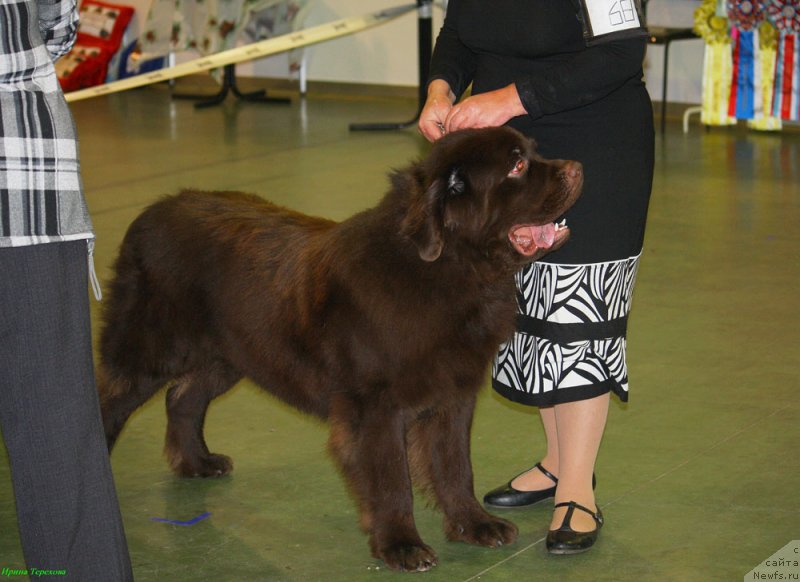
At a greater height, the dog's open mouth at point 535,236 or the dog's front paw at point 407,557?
the dog's open mouth at point 535,236

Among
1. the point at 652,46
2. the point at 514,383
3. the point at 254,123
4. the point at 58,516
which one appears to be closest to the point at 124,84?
the point at 254,123

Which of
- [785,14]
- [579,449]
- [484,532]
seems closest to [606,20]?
[579,449]

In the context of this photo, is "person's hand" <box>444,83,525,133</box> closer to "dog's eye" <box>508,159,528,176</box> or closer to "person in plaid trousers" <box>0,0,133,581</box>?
"dog's eye" <box>508,159,528,176</box>

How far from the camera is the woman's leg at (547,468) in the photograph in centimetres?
357

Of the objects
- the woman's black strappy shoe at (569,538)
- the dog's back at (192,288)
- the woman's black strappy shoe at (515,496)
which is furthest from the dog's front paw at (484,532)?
the dog's back at (192,288)

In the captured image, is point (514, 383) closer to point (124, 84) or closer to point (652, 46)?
point (124, 84)

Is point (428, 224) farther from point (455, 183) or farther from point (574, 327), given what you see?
point (574, 327)

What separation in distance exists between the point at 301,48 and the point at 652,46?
397cm

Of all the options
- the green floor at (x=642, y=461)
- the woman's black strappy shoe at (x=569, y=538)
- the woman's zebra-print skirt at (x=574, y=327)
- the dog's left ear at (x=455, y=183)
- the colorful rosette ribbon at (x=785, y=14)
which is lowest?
the green floor at (x=642, y=461)

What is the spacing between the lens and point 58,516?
2.17 m

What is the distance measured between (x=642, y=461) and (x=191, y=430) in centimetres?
147

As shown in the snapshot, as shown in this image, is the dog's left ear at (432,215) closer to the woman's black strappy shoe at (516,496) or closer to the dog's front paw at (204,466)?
the woman's black strappy shoe at (516,496)

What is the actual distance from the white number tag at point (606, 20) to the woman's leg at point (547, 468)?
118 cm

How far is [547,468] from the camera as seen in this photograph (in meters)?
3.60
